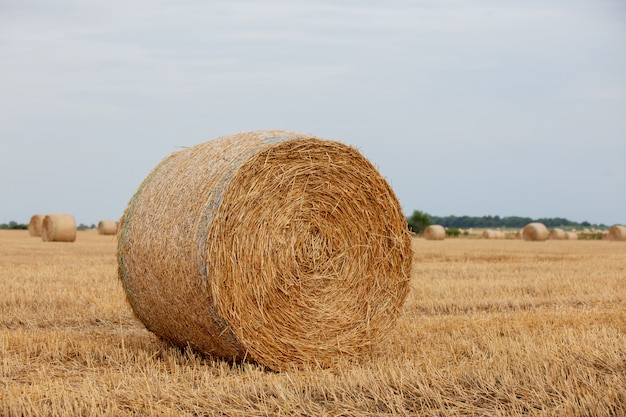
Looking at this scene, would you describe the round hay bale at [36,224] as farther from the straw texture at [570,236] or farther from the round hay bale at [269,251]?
the straw texture at [570,236]

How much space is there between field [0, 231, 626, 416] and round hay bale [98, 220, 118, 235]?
24783 mm

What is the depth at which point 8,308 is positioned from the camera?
30.4 feet

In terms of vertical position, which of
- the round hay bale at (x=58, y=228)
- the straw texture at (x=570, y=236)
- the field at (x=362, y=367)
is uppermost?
the round hay bale at (x=58, y=228)

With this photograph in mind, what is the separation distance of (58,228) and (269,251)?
20.7 m

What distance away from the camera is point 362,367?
236 inches

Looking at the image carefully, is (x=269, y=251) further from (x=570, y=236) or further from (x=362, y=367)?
(x=570, y=236)

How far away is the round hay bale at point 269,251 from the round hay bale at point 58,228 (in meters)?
19.4

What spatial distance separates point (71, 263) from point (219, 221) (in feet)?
33.2

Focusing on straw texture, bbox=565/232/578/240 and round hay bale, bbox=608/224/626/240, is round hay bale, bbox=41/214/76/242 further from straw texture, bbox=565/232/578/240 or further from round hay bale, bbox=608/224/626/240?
straw texture, bbox=565/232/578/240

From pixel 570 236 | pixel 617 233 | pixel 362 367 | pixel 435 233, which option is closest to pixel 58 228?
pixel 435 233

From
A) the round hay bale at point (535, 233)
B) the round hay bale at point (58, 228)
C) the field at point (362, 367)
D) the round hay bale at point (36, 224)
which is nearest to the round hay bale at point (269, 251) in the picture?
the field at point (362, 367)

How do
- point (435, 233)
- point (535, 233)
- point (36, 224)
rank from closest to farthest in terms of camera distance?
point (36, 224), point (535, 233), point (435, 233)

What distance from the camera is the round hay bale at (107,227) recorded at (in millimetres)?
35188

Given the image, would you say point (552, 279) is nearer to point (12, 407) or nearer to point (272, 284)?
point (272, 284)
